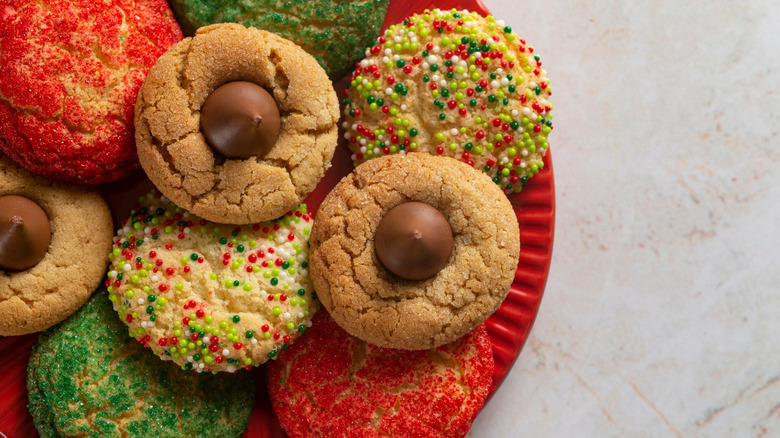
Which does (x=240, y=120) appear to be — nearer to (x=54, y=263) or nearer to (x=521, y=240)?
(x=54, y=263)

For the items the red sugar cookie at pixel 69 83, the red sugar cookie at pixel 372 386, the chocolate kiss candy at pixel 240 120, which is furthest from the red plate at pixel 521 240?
the chocolate kiss candy at pixel 240 120

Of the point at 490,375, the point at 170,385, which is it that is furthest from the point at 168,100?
the point at 490,375

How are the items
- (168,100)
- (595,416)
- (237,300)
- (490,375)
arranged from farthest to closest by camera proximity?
(595,416)
(490,375)
(237,300)
(168,100)

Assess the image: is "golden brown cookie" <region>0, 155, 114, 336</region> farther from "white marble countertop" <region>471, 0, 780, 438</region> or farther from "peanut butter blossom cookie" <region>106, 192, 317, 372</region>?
"white marble countertop" <region>471, 0, 780, 438</region>

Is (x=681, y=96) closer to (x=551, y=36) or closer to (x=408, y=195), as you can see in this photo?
(x=551, y=36)

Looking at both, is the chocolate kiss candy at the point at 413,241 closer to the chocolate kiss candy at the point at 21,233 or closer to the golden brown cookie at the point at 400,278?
the golden brown cookie at the point at 400,278

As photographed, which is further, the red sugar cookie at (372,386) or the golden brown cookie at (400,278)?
the red sugar cookie at (372,386)
